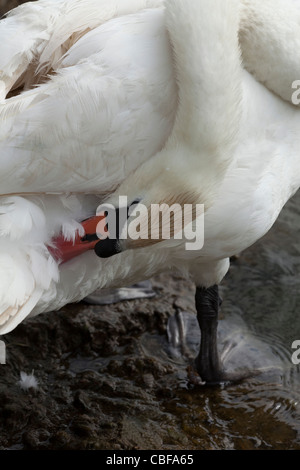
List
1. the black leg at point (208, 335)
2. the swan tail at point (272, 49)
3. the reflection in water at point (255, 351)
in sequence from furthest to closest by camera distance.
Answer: the black leg at point (208, 335), the reflection in water at point (255, 351), the swan tail at point (272, 49)

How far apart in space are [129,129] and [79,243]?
1.80 ft

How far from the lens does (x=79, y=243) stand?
3516 millimetres

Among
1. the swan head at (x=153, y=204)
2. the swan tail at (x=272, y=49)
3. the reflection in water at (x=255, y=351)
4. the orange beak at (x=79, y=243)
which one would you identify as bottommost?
the reflection in water at (x=255, y=351)

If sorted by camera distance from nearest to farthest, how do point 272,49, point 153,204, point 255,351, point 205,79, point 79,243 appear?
point 205,79 → point 153,204 → point 79,243 → point 272,49 → point 255,351

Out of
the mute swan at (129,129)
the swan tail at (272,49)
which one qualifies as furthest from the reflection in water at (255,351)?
the swan tail at (272,49)

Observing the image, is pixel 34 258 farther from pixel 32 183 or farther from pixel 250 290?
pixel 250 290

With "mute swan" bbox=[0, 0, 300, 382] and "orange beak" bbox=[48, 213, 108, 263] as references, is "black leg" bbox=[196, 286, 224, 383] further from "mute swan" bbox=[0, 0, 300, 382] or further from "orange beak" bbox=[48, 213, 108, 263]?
"orange beak" bbox=[48, 213, 108, 263]

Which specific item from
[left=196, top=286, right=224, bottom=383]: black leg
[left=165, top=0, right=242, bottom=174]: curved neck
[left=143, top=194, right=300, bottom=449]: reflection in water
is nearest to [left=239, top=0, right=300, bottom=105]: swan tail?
[left=165, top=0, right=242, bottom=174]: curved neck

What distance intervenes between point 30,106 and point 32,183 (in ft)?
1.00

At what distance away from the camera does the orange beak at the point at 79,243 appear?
3.45 metres

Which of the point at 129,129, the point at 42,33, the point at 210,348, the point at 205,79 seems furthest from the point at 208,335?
the point at 42,33

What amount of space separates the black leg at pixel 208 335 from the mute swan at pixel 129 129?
2.67 feet

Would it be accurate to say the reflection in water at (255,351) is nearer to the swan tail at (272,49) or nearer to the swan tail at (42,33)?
the swan tail at (272,49)

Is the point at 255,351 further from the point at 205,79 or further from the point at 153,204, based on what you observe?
the point at 205,79
